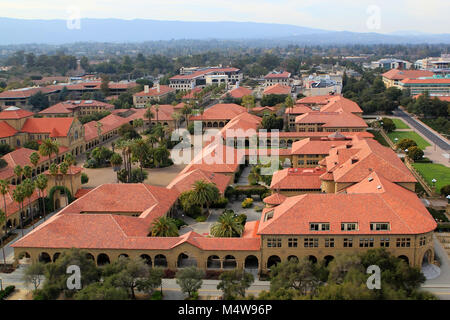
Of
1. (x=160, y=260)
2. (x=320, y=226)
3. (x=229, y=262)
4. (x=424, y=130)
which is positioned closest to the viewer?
(x=320, y=226)

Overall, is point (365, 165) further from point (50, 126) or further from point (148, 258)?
point (50, 126)

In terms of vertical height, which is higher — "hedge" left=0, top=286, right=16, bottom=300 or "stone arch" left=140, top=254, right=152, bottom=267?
"stone arch" left=140, top=254, right=152, bottom=267

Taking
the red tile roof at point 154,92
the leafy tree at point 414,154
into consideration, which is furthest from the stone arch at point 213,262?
the red tile roof at point 154,92

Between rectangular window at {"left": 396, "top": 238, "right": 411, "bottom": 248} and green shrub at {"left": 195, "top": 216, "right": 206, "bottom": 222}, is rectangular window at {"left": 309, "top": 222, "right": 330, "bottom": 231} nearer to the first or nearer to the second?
rectangular window at {"left": 396, "top": 238, "right": 411, "bottom": 248}

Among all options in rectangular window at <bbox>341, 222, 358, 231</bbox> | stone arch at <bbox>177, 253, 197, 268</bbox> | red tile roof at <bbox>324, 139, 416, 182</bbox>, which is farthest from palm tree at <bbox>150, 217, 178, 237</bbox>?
red tile roof at <bbox>324, 139, 416, 182</bbox>

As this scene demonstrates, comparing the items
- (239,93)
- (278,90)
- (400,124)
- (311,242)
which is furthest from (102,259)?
(239,93)
